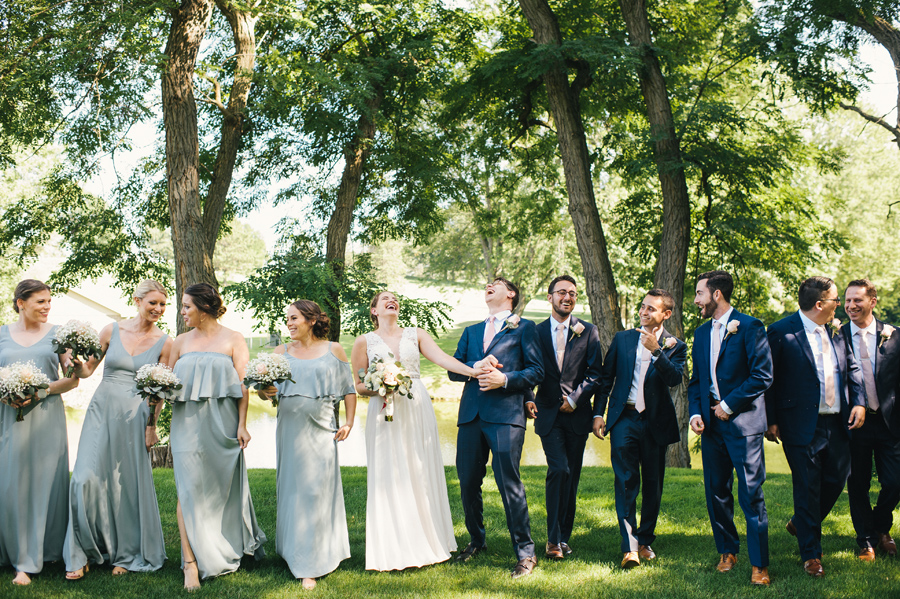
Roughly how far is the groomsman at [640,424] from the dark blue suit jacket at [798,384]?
29.0 inches

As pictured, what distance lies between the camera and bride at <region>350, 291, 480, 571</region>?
5.41m

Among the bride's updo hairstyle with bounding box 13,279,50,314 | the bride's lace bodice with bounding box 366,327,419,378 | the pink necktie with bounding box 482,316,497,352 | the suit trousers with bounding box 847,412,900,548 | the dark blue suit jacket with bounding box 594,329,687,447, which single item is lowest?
the suit trousers with bounding box 847,412,900,548

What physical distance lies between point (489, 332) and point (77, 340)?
10.4ft

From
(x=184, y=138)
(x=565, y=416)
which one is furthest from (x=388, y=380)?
(x=184, y=138)

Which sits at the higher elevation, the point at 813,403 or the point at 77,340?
the point at 77,340

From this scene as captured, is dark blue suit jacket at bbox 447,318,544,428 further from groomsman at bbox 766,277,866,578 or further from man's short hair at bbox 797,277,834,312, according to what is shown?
man's short hair at bbox 797,277,834,312

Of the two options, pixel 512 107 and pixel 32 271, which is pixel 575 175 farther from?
pixel 32 271

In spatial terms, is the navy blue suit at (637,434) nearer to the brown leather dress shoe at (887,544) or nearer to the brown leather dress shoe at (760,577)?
the brown leather dress shoe at (760,577)

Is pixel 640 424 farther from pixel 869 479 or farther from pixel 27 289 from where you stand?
pixel 27 289

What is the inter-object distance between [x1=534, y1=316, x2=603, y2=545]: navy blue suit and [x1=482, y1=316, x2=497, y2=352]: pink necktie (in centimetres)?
45

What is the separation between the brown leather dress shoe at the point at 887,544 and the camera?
18.6 ft

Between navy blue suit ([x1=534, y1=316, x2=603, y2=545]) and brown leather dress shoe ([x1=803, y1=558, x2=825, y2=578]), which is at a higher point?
navy blue suit ([x1=534, y1=316, x2=603, y2=545])

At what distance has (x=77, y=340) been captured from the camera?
17.3 feet

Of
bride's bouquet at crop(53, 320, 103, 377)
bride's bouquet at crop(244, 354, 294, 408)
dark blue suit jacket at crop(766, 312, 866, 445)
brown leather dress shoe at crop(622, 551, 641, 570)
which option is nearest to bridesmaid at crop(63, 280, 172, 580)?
bride's bouquet at crop(53, 320, 103, 377)
